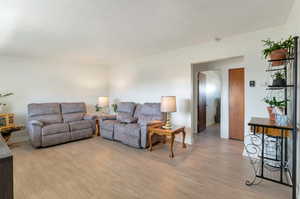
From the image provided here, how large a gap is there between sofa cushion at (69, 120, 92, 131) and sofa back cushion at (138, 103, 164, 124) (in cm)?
149

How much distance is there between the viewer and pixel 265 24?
2.63 metres

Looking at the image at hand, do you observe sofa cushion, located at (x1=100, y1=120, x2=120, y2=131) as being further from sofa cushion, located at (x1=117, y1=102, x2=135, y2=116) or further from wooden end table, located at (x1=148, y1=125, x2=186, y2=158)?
wooden end table, located at (x1=148, y1=125, x2=186, y2=158)

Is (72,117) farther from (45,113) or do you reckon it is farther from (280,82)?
(280,82)

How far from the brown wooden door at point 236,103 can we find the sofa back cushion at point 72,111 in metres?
4.36

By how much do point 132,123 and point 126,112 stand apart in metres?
0.65

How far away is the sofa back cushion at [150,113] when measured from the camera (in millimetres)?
3921

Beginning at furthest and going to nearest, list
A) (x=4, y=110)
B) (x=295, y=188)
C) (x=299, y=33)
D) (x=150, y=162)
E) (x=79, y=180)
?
(x=4, y=110), (x=150, y=162), (x=79, y=180), (x=299, y=33), (x=295, y=188)

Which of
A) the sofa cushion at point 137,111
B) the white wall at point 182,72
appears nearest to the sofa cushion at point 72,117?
the white wall at point 182,72

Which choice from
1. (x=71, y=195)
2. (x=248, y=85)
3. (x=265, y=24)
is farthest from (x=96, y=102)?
(x=265, y=24)

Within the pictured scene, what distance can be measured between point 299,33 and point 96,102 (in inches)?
219

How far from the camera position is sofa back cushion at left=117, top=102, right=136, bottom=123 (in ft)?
14.1

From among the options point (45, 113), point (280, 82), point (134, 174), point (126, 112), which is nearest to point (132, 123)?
point (126, 112)

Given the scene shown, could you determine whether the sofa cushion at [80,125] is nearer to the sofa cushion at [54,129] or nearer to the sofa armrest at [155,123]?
the sofa cushion at [54,129]

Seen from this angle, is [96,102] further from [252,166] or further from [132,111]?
[252,166]
